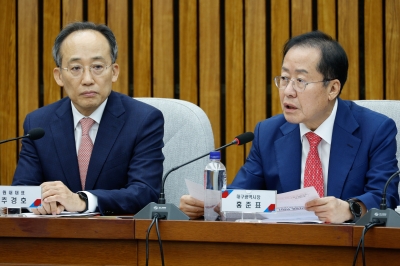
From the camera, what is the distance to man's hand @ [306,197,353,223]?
7.00 ft

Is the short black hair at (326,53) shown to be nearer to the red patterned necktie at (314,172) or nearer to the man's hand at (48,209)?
the red patterned necktie at (314,172)

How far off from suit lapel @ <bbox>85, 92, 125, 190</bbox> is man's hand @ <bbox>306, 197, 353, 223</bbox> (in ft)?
3.50

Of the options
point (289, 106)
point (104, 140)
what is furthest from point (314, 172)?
point (104, 140)

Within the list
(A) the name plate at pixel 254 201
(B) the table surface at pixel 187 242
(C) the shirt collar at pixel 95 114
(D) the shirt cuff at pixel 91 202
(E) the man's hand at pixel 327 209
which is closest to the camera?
(B) the table surface at pixel 187 242

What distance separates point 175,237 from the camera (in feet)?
6.37

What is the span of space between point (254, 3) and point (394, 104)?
1397 mm

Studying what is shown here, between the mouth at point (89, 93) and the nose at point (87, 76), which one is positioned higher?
the nose at point (87, 76)

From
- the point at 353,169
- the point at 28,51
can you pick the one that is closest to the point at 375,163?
the point at 353,169

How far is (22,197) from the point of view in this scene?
2.20 meters

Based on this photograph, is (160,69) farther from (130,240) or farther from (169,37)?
(130,240)

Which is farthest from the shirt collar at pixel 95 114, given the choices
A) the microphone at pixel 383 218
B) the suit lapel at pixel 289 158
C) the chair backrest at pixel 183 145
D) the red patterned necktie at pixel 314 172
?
the microphone at pixel 383 218

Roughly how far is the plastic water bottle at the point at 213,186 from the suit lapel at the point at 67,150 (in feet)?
2.44

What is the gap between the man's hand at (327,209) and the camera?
84.0 inches

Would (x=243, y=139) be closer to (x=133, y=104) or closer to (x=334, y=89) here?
(x=334, y=89)
